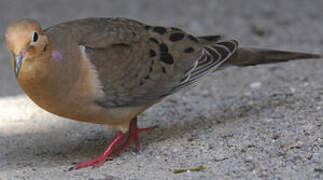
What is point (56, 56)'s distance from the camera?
12.9ft

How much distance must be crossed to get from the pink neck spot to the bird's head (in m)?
0.16

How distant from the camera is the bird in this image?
378cm

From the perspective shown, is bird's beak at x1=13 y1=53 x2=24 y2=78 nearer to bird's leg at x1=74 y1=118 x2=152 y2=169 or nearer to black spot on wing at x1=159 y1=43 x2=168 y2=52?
bird's leg at x1=74 y1=118 x2=152 y2=169

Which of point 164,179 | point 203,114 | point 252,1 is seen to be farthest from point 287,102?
point 252,1

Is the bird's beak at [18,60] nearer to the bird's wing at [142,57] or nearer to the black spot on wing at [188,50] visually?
the bird's wing at [142,57]

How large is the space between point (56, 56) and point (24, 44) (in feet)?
1.33

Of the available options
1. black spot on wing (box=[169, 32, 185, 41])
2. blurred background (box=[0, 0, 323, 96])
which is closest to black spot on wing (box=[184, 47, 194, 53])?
black spot on wing (box=[169, 32, 185, 41])

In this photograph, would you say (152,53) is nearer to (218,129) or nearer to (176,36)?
(176,36)

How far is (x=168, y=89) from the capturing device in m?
4.55

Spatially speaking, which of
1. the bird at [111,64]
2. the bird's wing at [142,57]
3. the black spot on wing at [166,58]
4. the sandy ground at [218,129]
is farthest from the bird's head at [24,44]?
the black spot on wing at [166,58]

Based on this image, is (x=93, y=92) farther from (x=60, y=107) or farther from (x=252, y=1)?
(x=252, y=1)

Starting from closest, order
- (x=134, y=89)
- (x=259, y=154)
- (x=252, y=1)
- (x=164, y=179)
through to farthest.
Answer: (x=164, y=179), (x=259, y=154), (x=134, y=89), (x=252, y=1)

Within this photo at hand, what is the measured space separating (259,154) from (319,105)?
3.32 feet

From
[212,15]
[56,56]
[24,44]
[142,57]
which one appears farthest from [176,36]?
[212,15]
